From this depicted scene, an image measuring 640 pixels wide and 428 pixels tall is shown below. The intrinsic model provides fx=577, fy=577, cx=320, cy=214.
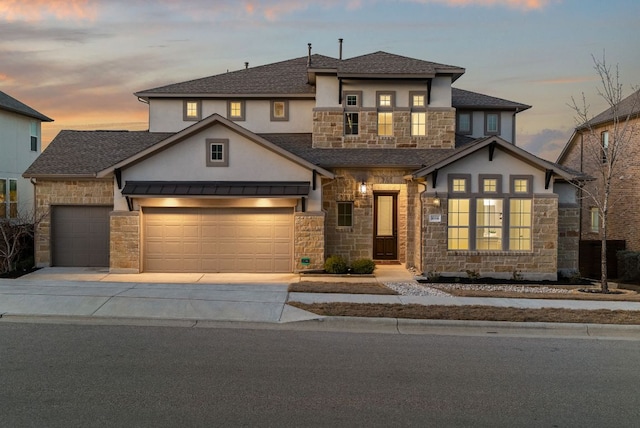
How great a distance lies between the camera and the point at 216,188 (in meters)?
18.9

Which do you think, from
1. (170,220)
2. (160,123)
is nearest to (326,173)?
(170,220)

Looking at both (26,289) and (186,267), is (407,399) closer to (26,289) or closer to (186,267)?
(26,289)

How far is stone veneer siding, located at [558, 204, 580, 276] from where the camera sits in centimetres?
2030

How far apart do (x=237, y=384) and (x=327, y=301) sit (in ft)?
20.1

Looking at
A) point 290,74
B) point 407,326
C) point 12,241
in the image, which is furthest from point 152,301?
point 290,74

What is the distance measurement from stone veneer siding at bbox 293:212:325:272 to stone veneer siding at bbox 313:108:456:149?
12.0ft

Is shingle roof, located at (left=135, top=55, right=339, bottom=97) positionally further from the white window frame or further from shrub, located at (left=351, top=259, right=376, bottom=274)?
shrub, located at (left=351, top=259, right=376, bottom=274)

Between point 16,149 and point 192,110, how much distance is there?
1330 centimetres

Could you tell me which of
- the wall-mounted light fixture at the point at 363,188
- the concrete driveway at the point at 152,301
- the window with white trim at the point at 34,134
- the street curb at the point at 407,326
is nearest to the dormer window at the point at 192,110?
the wall-mounted light fixture at the point at 363,188

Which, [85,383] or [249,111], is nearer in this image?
[85,383]

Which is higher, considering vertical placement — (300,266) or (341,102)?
(341,102)

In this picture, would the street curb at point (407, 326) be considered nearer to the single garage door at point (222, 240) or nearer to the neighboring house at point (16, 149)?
the single garage door at point (222, 240)

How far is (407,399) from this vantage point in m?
6.73

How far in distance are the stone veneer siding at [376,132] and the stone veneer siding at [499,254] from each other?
352cm
